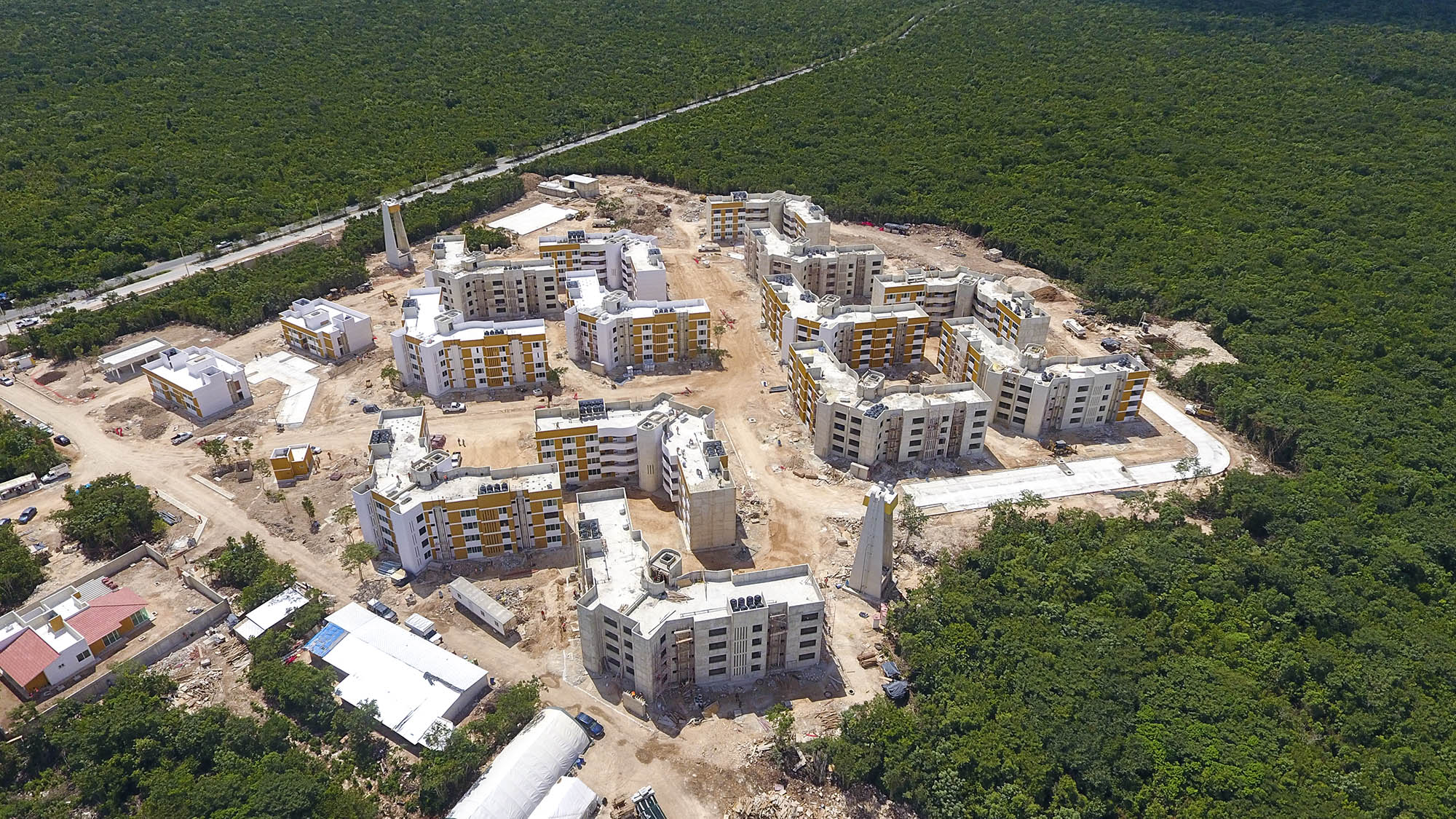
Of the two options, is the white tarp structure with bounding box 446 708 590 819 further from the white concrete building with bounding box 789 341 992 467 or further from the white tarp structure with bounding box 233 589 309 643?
the white concrete building with bounding box 789 341 992 467

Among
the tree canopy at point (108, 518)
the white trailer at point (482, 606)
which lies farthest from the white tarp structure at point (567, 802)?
the tree canopy at point (108, 518)

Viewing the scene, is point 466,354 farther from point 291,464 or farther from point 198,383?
point 198,383

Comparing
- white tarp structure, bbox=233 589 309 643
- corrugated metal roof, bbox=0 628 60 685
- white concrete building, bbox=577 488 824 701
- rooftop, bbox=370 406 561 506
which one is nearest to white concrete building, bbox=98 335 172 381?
rooftop, bbox=370 406 561 506

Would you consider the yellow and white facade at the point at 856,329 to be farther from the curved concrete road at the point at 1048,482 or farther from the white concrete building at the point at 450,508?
the white concrete building at the point at 450,508

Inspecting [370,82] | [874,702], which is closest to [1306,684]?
[874,702]

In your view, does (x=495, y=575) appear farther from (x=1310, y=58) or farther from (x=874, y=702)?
(x=1310, y=58)

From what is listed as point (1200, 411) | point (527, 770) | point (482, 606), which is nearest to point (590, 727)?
point (527, 770)
